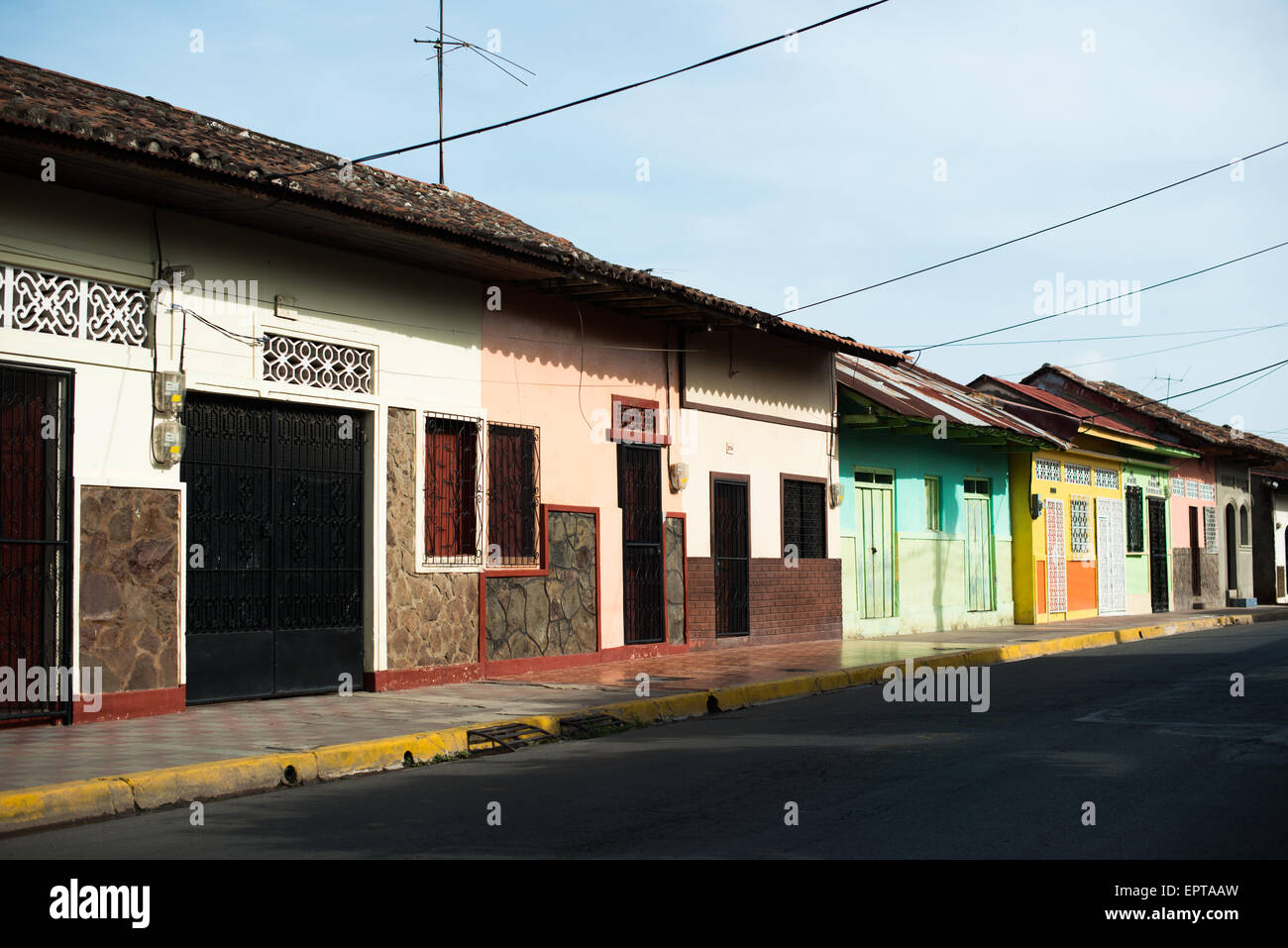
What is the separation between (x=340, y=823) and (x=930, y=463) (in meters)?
17.3

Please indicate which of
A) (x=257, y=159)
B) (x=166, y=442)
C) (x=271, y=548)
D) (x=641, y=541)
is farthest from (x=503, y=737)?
A: (x=641, y=541)

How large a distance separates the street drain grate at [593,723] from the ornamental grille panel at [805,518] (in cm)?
828

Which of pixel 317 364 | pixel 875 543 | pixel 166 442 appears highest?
pixel 317 364

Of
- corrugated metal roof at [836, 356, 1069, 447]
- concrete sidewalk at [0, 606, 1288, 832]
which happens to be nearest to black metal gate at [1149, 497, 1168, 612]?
corrugated metal roof at [836, 356, 1069, 447]

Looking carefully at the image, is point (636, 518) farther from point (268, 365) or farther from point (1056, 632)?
point (1056, 632)

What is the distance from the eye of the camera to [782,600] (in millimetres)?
18734

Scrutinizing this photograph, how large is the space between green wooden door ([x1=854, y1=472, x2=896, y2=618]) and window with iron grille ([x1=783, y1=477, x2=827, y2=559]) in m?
1.16

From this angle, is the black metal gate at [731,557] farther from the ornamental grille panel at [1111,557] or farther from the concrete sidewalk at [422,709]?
the ornamental grille panel at [1111,557]

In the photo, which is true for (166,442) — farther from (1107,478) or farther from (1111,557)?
(1111,557)

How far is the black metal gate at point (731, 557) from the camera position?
17609mm

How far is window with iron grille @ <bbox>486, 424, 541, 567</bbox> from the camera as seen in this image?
551 inches

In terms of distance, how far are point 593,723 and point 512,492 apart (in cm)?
409

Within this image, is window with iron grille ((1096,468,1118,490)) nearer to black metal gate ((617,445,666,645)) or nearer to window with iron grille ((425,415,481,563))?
black metal gate ((617,445,666,645))
